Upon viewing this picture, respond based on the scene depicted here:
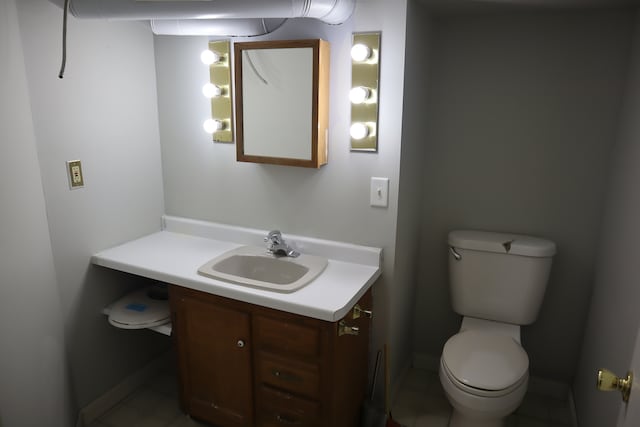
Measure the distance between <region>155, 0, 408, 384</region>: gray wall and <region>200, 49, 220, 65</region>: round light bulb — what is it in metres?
0.09

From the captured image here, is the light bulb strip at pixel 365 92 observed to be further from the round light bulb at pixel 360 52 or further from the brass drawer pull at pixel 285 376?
the brass drawer pull at pixel 285 376

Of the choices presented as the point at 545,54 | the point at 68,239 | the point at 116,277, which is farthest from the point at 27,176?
the point at 545,54

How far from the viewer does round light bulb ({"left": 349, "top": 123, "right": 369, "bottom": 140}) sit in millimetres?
1949

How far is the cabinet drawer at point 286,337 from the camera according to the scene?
5.83ft

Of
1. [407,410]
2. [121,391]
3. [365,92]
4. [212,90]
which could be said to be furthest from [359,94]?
→ [121,391]

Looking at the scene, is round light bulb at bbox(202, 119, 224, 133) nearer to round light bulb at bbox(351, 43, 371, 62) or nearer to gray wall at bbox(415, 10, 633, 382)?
round light bulb at bbox(351, 43, 371, 62)

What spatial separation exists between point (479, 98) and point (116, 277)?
1986 millimetres

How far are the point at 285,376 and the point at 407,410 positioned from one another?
0.79 metres

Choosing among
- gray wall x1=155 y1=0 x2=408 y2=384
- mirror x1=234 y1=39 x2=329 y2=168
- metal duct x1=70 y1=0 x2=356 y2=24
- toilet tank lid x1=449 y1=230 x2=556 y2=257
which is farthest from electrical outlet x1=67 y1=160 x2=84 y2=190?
toilet tank lid x1=449 y1=230 x2=556 y2=257

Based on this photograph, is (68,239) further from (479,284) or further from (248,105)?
(479,284)

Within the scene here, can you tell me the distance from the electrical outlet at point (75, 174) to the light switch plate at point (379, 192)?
1.29 metres

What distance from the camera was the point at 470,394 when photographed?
5.97 feet

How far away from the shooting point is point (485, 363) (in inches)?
75.5

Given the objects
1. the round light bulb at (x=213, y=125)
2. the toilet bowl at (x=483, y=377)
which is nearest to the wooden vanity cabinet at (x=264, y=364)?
the toilet bowl at (x=483, y=377)
